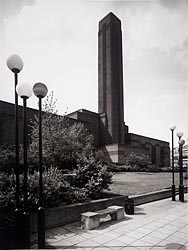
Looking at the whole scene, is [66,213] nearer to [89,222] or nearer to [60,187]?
[89,222]

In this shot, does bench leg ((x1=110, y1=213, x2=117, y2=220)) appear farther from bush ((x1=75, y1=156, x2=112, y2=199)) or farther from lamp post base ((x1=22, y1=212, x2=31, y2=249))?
lamp post base ((x1=22, y1=212, x2=31, y2=249))

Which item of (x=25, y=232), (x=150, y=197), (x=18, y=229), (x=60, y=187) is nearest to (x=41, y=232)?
(x=25, y=232)

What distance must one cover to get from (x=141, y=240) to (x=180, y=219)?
2.69 meters

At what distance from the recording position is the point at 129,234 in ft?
18.1

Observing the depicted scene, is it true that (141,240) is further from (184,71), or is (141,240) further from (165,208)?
(184,71)

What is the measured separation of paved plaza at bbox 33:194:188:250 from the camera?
479cm

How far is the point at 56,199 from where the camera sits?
6.58 meters

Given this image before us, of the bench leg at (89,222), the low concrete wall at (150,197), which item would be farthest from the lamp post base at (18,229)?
the low concrete wall at (150,197)

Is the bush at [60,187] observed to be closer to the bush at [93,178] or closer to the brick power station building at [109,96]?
the bush at [93,178]

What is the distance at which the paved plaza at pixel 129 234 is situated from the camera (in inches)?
189

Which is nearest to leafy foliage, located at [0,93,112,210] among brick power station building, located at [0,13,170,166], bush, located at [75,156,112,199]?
bush, located at [75,156,112,199]

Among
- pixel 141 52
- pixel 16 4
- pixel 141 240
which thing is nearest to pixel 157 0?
pixel 141 52

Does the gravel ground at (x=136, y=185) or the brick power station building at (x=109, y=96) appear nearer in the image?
the gravel ground at (x=136, y=185)

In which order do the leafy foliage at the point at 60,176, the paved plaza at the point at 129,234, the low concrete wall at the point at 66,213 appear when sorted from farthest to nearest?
1. the leafy foliage at the point at 60,176
2. the low concrete wall at the point at 66,213
3. the paved plaza at the point at 129,234
